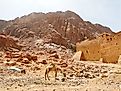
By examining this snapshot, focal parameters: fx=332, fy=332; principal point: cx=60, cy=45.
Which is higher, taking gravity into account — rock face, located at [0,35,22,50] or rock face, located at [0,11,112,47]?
rock face, located at [0,11,112,47]

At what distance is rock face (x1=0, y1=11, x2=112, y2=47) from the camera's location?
67.4 meters

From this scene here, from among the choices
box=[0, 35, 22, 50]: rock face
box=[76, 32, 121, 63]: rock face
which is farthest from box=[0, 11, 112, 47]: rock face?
box=[76, 32, 121, 63]: rock face

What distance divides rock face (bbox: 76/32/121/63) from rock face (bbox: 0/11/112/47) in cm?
1418

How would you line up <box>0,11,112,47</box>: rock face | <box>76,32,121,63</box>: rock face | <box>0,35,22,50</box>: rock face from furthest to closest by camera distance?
<box>0,11,112,47</box>: rock face < <box>0,35,22,50</box>: rock face < <box>76,32,121,63</box>: rock face

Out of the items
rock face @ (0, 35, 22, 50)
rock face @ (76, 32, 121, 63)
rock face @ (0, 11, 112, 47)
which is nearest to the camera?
rock face @ (76, 32, 121, 63)

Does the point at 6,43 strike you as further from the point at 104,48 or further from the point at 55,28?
the point at 55,28

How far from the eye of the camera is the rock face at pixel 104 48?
43.9 meters

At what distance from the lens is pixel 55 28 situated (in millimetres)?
72312

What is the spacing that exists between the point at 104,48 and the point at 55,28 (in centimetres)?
2730

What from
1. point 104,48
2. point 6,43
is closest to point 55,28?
point 6,43

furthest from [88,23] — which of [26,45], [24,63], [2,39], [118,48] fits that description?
[24,63]

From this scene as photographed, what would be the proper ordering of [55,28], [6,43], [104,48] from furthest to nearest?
1. [55,28]
2. [6,43]
3. [104,48]

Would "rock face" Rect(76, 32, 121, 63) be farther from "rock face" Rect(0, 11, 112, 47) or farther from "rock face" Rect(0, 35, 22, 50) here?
"rock face" Rect(0, 11, 112, 47)

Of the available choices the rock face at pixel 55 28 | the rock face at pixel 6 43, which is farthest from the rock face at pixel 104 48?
the rock face at pixel 55 28
